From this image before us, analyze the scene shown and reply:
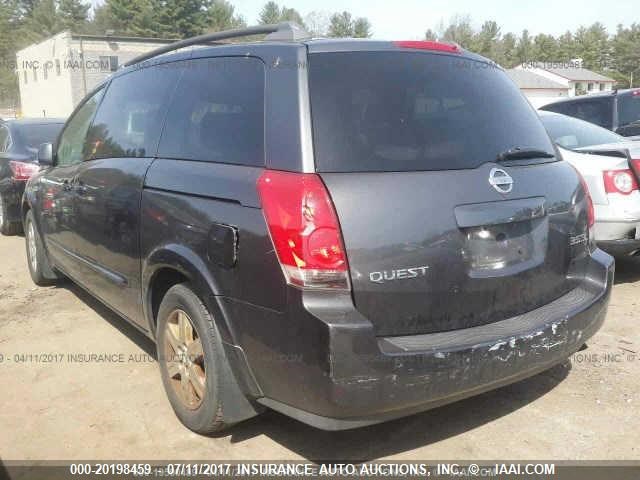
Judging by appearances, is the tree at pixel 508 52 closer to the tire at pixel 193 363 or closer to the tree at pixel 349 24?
the tree at pixel 349 24

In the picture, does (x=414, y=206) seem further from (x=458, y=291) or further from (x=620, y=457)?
(x=620, y=457)

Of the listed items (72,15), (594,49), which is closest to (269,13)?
(72,15)

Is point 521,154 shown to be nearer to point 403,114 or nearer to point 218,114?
point 403,114

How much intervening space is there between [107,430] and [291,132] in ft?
6.01

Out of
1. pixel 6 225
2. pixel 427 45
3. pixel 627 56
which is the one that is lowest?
pixel 6 225

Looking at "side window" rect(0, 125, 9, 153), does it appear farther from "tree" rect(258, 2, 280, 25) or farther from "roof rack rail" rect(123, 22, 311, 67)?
"tree" rect(258, 2, 280, 25)

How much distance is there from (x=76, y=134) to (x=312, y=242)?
308 cm

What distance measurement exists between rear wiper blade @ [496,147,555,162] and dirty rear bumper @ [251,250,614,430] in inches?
28.5

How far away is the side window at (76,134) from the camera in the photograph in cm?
439

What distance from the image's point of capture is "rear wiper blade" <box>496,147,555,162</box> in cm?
273

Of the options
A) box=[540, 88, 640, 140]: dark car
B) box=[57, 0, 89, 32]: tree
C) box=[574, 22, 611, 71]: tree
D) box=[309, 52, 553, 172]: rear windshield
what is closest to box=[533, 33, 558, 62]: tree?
box=[574, 22, 611, 71]: tree

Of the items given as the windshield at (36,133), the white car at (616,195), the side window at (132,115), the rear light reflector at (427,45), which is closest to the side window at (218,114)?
the side window at (132,115)

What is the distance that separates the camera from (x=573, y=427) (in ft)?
9.77

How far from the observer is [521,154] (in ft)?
9.27
